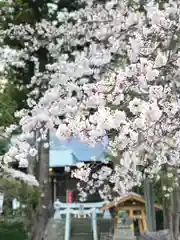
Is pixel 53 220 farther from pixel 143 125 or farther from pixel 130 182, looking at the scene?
pixel 143 125

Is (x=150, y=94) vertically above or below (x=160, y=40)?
below

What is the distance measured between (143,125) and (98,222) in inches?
264

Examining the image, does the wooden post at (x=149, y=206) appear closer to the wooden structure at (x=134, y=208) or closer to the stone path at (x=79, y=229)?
the wooden structure at (x=134, y=208)

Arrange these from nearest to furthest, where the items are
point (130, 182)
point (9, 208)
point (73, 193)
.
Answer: point (130, 182)
point (9, 208)
point (73, 193)

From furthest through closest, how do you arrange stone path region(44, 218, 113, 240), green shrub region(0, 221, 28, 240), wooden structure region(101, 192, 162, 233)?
stone path region(44, 218, 113, 240), wooden structure region(101, 192, 162, 233), green shrub region(0, 221, 28, 240)

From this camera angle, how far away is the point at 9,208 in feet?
24.1

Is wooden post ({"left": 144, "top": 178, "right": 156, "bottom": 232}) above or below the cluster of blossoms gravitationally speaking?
below

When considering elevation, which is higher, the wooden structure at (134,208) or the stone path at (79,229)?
the wooden structure at (134,208)

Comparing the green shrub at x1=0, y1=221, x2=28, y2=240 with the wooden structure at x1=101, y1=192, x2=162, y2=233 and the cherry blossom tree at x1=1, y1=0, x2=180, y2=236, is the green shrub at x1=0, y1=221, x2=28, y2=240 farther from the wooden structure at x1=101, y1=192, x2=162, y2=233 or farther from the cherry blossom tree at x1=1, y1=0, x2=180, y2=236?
the cherry blossom tree at x1=1, y1=0, x2=180, y2=236

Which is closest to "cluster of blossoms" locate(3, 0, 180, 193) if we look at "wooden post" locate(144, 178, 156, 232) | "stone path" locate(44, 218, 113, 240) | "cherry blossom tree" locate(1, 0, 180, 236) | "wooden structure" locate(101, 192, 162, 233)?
"cherry blossom tree" locate(1, 0, 180, 236)

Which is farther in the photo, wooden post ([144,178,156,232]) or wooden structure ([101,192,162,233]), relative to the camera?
wooden post ([144,178,156,232])

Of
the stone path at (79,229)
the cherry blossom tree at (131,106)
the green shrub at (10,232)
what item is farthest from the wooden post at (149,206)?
the cherry blossom tree at (131,106)

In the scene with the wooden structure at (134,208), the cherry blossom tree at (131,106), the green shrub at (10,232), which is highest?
the cherry blossom tree at (131,106)

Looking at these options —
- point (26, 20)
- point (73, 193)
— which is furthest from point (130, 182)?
point (73, 193)
